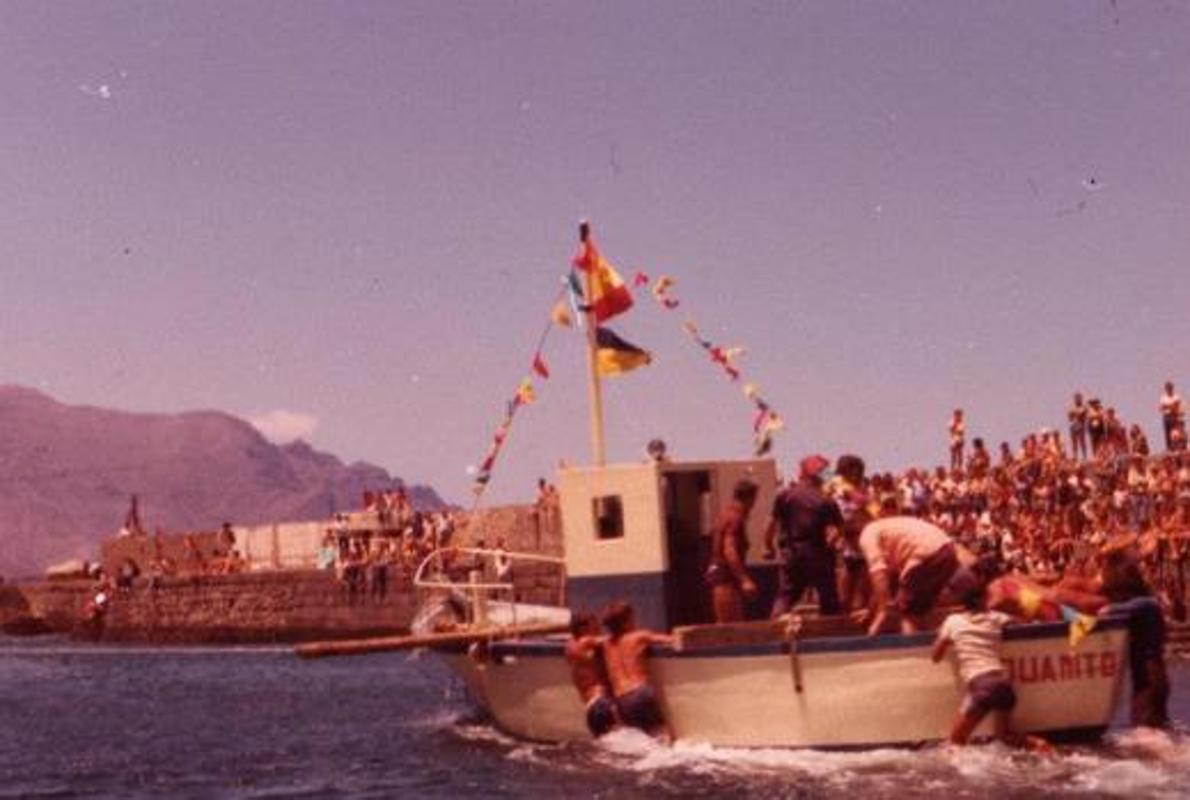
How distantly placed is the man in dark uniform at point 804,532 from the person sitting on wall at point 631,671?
4.31ft

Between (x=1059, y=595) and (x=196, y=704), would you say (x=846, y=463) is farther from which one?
(x=196, y=704)

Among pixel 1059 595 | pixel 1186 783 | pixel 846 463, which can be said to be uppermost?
pixel 846 463

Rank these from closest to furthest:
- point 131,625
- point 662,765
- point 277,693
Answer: point 662,765 → point 277,693 → point 131,625

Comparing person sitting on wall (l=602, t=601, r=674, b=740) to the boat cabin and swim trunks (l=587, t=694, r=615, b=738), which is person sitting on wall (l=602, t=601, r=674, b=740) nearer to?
swim trunks (l=587, t=694, r=615, b=738)

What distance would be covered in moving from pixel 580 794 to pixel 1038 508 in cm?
1619

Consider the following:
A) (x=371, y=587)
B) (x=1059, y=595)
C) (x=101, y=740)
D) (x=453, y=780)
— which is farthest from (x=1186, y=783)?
(x=371, y=587)

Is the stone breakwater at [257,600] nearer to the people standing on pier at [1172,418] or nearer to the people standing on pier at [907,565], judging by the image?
the people standing on pier at [1172,418]

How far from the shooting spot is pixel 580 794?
13539 mm

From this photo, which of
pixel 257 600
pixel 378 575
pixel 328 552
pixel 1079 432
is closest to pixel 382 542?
pixel 378 575

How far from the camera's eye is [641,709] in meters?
15.1

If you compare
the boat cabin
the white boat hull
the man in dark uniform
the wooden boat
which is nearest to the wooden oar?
the wooden boat

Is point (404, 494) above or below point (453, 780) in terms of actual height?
above

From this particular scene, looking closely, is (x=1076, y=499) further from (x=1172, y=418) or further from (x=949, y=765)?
(x=949, y=765)

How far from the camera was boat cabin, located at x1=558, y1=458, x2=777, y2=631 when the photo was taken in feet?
54.4
